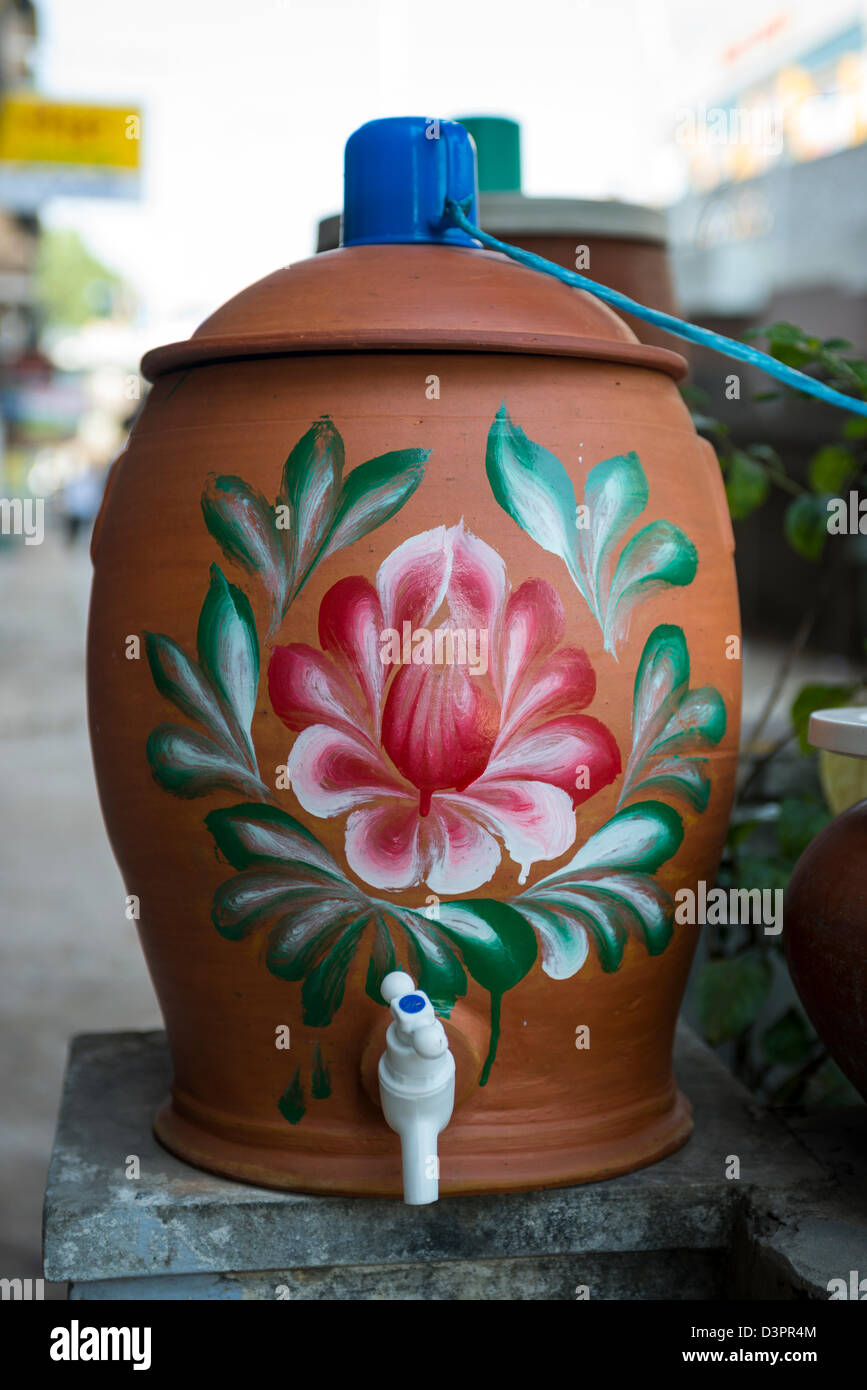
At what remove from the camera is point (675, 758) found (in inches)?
54.3

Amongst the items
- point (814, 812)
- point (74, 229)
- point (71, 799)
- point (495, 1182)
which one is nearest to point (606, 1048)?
point (495, 1182)

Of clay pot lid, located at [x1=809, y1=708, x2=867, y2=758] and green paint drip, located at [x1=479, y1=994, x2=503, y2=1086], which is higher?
clay pot lid, located at [x1=809, y1=708, x2=867, y2=758]

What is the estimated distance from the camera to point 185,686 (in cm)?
135

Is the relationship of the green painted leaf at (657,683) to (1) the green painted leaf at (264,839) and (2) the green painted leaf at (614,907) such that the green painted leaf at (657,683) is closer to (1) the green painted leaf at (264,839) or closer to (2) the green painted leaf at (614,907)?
(2) the green painted leaf at (614,907)

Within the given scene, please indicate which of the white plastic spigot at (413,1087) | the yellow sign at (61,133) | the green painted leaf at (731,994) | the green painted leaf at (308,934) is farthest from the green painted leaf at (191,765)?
the yellow sign at (61,133)

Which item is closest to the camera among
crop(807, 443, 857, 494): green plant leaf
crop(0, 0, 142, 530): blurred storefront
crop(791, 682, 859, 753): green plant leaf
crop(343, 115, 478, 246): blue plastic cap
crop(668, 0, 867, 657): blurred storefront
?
crop(343, 115, 478, 246): blue plastic cap

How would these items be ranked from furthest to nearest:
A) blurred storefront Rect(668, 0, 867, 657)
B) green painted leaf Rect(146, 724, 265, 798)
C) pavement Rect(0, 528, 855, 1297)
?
blurred storefront Rect(668, 0, 867, 657)
pavement Rect(0, 528, 855, 1297)
green painted leaf Rect(146, 724, 265, 798)

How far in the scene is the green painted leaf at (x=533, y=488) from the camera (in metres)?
1.30

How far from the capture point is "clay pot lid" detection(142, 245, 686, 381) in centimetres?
132

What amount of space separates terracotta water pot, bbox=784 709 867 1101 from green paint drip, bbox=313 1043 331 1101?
0.48 metres

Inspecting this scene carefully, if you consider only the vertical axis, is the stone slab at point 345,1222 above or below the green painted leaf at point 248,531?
below

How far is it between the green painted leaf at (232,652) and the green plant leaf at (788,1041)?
1.00m

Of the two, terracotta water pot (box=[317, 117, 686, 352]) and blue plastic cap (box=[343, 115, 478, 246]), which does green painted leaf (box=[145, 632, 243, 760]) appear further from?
terracotta water pot (box=[317, 117, 686, 352])

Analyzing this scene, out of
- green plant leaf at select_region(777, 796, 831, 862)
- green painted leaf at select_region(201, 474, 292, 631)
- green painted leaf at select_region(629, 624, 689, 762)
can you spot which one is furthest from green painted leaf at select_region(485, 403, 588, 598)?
green plant leaf at select_region(777, 796, 831, 862)
